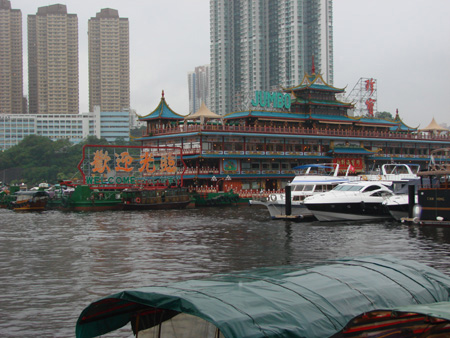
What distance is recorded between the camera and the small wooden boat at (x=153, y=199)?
57.2 meters

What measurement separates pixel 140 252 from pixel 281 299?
18826mm

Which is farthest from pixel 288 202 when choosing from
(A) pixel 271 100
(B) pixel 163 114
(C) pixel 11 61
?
(C) pixel 11 61

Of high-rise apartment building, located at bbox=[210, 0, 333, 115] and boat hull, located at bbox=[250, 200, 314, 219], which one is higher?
high-rise apartment building, located at bbox=[210, 0, 333, 115]

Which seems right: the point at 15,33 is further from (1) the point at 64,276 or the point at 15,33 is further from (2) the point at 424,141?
(1) the point at 64,276

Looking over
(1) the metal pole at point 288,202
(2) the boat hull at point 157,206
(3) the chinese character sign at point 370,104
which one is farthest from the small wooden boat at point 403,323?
(3) the chinese character sign at point 370,104

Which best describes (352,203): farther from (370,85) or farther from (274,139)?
(370,85)

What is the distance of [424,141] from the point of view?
3711 inches

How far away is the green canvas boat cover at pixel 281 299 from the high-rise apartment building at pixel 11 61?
18778 centimetres

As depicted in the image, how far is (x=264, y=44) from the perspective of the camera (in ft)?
516

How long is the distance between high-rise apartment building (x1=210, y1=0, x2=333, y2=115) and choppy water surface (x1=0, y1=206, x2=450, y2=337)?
10612 cm

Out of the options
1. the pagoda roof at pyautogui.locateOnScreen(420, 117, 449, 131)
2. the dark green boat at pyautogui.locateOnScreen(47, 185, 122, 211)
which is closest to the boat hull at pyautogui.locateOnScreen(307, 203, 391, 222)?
the dark green boat at pyautogui.locateOnScreen(47, 185, 122, 211)

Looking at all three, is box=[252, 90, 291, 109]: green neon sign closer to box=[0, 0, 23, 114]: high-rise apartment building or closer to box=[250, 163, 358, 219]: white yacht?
box=[250, 163, 358, 219]: white yacht

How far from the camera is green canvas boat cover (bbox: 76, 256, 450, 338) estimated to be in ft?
28.6

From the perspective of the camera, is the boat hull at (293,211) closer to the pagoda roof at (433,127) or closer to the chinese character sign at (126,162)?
the chinese character sign at (126,162)
